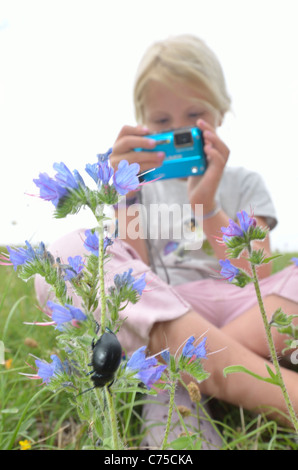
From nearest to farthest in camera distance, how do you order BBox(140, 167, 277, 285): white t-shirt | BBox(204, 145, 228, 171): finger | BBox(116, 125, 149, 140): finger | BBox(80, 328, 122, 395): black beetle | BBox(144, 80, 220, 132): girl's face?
1. BBox(80, 328, 122, 395): black beetle
2. BBox(116, 125, 149, 140): finger
3. BBox(204, 145, 228, 171): finger
4. BBox(140, 167, 277, 285): white t-shirt
5. BBox(144, 80, 220, 132): girl's face

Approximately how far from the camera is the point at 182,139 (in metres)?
0.88

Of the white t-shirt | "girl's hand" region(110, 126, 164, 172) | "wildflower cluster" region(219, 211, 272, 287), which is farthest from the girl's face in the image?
"wildflower cluster" region(219, 211, 272, 287)

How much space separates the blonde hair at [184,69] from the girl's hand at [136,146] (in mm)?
429

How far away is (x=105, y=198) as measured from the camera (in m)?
0.28

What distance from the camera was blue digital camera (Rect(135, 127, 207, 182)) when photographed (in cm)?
87

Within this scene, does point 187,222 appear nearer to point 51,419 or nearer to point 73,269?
point 51,419

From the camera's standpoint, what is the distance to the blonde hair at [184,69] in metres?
1.18

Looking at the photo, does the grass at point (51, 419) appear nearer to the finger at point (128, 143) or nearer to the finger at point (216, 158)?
the finger at point (128, 143)

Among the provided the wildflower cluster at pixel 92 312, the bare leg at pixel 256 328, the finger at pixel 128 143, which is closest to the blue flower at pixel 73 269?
the wildflower cluster at pixel 92 312

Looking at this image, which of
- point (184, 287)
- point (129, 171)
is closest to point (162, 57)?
point (184, 287)

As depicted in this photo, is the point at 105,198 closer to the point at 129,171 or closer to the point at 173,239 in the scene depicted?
the point at 129,171

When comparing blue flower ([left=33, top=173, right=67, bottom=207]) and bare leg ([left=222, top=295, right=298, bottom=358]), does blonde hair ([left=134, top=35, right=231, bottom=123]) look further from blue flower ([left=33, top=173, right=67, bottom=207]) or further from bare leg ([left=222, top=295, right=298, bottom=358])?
blue flower ([left=33, top=173, right=67, bottom=207])

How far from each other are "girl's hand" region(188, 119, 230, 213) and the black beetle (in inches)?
25.4

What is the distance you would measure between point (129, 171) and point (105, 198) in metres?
0.02
